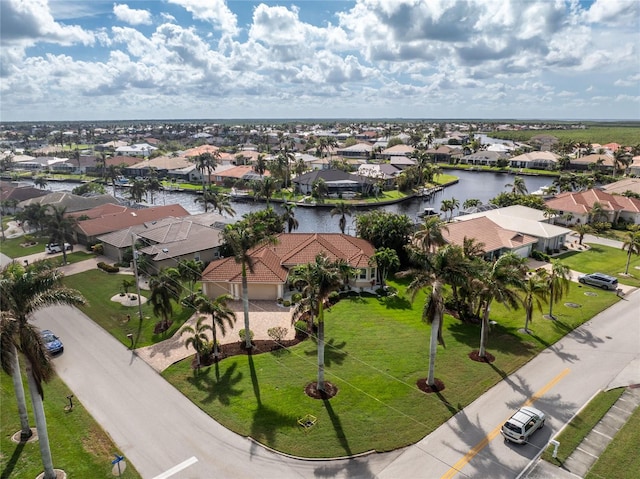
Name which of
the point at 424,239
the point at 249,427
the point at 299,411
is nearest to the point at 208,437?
the point at 249,427

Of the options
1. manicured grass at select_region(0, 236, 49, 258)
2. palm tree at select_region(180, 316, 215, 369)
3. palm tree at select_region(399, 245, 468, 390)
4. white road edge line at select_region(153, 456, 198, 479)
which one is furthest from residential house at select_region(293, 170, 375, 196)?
white road edge line at select_region(153, 456, 198, 479)

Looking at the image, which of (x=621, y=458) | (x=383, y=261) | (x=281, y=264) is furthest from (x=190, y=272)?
(x=621, y=458)

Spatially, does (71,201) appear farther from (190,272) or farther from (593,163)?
(593,163)

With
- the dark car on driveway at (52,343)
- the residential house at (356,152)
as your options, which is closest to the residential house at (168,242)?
the dark car on driveway at (52,343)

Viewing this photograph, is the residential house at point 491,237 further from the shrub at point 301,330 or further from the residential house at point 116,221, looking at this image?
the residential house at point 116,221

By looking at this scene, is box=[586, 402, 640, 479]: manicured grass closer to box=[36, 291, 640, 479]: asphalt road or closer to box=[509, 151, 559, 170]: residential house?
box=[36, 291, 640, 479]: asphalt road
